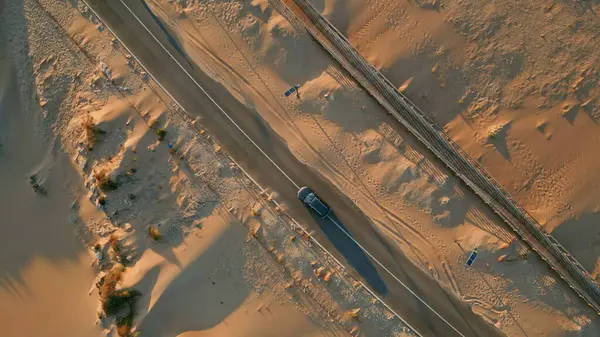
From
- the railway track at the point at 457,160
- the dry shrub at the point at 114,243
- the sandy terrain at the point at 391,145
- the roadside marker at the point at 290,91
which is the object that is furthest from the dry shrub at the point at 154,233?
the railway track at the point at 457,160

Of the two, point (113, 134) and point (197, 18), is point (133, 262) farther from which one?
point (197, 18)

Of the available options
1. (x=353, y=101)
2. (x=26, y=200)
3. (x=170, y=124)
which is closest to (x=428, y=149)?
(x=353, y=101)

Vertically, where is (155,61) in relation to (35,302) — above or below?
above

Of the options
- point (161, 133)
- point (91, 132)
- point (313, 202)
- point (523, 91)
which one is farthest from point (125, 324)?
point (523, 91)

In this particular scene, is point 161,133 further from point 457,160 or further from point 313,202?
point 457,160

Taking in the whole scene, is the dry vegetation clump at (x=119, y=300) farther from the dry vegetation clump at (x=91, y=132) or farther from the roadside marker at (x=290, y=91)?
the roadside marker at (x=290, y=91)

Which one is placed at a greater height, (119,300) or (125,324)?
(119,300)

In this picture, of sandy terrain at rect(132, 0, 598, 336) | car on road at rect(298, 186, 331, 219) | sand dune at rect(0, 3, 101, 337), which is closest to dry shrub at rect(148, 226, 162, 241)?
sand dune at rect(0, 3, 101, 337)

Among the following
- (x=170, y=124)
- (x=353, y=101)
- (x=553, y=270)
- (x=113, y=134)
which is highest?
(x=113, y=134)
